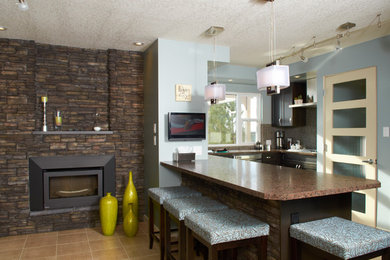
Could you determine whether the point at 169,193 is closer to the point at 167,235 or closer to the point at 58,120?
the point at 167,235

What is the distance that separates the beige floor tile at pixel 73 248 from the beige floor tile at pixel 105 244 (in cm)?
7

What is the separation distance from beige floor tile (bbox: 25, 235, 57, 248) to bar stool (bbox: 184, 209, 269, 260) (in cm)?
223

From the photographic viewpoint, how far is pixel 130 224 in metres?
3.73

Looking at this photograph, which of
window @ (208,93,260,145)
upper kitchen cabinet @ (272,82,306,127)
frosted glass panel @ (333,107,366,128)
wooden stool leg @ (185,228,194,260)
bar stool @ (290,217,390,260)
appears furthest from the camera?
window @ (208,93,260,145)

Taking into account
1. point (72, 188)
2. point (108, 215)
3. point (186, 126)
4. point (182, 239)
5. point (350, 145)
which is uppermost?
point (186, 126)

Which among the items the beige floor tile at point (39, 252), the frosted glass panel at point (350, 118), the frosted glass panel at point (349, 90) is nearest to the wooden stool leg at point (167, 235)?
the beige floor tile at point (39, 252)

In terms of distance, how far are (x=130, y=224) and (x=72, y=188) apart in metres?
1.05

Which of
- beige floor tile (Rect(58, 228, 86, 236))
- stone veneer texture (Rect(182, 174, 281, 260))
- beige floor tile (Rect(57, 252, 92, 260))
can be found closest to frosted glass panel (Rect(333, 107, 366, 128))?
stone veneer texture (Rect(182, 174, 281, 260))

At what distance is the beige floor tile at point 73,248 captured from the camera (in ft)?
10.8

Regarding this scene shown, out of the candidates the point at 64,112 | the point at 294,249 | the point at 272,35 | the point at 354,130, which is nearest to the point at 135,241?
the point at 64,112

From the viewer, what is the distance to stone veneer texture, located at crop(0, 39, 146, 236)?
3768 mm

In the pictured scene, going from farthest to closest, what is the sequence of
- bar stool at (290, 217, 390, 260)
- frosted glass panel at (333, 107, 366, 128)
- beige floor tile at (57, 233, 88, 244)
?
1. frosted glass panel at (333, 107, 366, 128)
2. beige floor tile at (57, 233, 88, 244)
3. bar stool at (290, 217, 390, 260)

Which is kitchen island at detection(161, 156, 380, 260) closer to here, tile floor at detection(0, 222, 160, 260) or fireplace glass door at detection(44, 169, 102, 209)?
tile floor at detection(0, 222, 160, 260)

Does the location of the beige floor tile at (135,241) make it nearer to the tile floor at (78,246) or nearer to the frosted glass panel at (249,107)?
the tile floor at (78,246)
